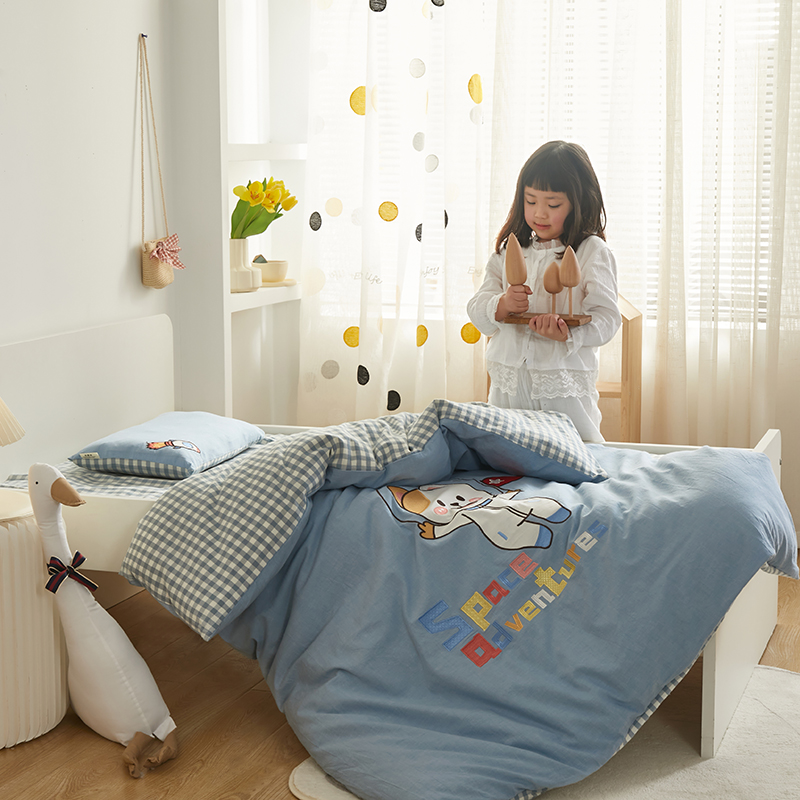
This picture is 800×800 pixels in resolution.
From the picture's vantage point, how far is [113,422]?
2512 mm

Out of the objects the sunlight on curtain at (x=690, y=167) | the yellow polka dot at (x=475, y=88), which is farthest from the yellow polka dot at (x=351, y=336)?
the yellow polka dot at (x=475, y=88)

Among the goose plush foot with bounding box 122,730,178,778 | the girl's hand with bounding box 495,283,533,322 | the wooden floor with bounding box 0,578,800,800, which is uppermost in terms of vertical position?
the girl's hand with bounding box 495,283,533,322

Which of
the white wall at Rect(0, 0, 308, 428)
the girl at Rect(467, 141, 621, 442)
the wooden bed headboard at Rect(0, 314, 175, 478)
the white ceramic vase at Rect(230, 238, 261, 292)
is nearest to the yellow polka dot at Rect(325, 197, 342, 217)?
the white ceramic vase at Rect(230, 238, 261, 292)

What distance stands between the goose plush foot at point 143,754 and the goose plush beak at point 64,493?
437mm

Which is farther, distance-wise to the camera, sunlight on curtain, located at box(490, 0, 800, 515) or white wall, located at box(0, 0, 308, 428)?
sunlight on curtain, located at box(490, 0, 800, 515)

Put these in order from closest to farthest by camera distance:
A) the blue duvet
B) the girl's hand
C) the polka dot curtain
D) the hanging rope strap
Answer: the blue duvet, the girl's hand, the hanging rope strap, the polka dot curtain

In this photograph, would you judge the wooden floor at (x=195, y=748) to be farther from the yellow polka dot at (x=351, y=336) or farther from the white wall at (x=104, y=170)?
the yellow polka dot at (x=351, y=336)

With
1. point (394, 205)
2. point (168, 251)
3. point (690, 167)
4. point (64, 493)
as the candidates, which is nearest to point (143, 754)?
point (64, 493)

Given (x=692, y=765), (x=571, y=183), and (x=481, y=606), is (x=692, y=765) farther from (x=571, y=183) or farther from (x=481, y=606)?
(x=571, y=183)

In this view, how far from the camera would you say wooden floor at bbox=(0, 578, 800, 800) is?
158 cm

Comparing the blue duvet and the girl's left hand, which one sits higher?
the girl's left hand

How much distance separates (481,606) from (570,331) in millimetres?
854

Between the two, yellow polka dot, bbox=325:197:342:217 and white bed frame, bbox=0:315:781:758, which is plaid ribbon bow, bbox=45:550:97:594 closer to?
white bed frame, bbox=0:315:781:758

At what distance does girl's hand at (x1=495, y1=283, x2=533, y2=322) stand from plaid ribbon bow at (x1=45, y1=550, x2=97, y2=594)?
1125 millimetres
